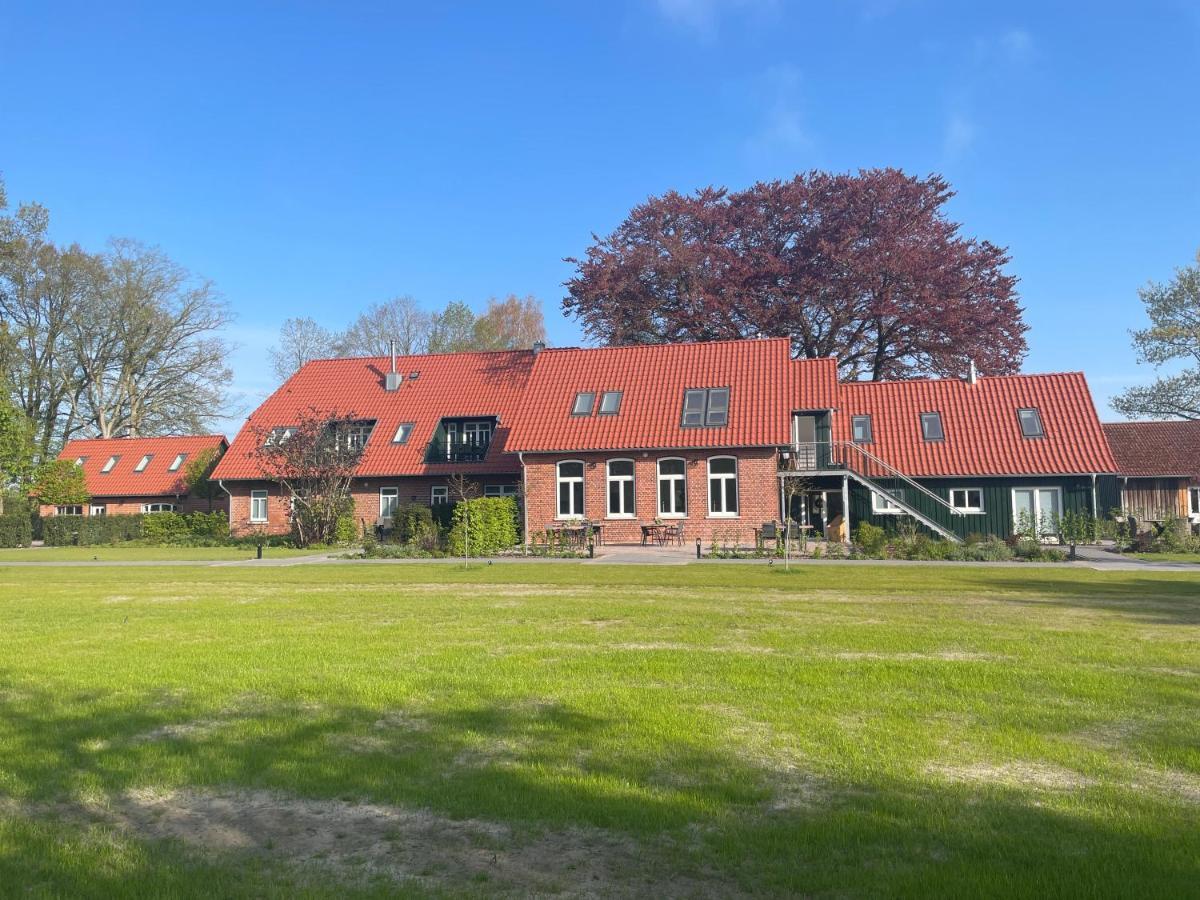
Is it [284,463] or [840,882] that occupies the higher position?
[284,463]

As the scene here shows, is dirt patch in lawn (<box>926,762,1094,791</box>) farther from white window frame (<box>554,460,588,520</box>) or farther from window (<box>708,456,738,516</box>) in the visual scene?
white window frame (<box>554,460,588,520</box>)

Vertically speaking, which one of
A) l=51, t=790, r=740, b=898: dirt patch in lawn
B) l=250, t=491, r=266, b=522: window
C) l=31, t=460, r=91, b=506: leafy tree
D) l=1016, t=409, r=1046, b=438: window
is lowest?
l=51, t=790, r=740, b=898: dirt patch in lawn

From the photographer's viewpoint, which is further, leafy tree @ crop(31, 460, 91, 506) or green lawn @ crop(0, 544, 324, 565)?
leafy tree @ crop(31, 460, 91, 506)

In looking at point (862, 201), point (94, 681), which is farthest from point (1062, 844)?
point (862, 201)

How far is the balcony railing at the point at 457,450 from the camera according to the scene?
120 feet

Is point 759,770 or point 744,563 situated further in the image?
point 744,563

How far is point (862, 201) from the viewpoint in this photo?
38.9 m

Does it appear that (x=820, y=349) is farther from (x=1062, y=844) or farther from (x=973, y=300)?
(x=1062, y=844)

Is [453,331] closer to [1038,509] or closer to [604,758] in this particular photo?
[1038,509]

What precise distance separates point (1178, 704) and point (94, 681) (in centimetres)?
870

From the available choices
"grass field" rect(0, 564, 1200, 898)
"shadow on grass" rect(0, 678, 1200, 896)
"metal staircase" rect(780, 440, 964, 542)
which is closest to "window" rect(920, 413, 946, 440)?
"metal staircase" rect(780, 440, 964, 542)

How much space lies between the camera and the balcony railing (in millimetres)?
36438

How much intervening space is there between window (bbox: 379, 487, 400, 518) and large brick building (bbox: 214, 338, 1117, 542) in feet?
0.18

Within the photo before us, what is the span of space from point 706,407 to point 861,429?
668 cm
